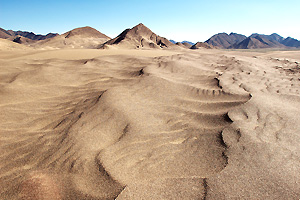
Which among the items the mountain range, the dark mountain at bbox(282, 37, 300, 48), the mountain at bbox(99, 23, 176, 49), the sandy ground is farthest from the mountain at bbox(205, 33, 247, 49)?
the sandy ground

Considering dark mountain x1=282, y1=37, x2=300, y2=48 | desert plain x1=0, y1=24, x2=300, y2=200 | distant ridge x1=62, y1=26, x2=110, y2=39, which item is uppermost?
distant ridge x1=62, y1=26, x2=110, y2=39

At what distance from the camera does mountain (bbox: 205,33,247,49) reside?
99.3m

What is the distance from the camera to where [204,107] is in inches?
72.8

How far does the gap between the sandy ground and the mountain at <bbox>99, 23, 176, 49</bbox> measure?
36997 millimetres

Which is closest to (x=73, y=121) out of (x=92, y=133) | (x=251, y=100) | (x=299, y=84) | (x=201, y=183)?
(x=92, y=133)

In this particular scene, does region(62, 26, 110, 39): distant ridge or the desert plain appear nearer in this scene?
the desert plain

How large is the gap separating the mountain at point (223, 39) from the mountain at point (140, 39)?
195 feet

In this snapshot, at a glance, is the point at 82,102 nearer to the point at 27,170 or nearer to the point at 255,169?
the point at 27,170

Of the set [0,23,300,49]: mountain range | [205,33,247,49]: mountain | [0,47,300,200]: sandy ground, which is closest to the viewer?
[0,47,300,200]: sandy ground

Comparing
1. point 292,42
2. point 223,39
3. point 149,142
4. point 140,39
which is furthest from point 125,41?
point 292,42

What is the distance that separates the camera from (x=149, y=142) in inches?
51.9

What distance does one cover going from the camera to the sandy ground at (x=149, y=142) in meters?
0.94

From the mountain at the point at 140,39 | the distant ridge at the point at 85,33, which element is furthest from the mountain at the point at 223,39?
the distant ridge at the point at 85,33

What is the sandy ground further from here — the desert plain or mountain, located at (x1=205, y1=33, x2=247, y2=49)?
mountain, located at (x1=205, y1=33, x2=247, y2=49)
